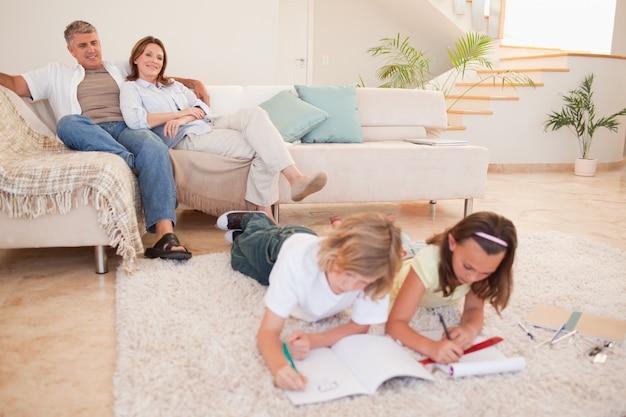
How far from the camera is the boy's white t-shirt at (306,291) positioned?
4.26ft

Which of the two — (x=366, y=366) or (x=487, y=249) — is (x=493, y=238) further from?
(x=366, y=366)

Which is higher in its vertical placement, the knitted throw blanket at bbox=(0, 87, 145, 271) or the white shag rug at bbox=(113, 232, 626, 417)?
the knitted throw blanket at bbox=(0, 87, 145, 271)

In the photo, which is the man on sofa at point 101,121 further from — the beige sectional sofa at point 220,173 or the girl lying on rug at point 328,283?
the girl lying on rug at point 328,283

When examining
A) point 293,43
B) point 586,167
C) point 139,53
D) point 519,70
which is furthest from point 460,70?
point 139,53

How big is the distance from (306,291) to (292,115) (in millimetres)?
1882

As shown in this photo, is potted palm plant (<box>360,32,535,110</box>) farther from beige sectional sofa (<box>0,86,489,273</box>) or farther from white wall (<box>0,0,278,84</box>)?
beige sectional sofa (<box>0,86,489,273</box>)

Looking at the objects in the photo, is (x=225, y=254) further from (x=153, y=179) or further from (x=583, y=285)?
(x=583, y=285)

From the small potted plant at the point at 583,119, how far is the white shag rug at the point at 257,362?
136 inches

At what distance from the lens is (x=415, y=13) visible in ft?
20.0

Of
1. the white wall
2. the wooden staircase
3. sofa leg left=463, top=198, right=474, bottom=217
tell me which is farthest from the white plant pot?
the white wall

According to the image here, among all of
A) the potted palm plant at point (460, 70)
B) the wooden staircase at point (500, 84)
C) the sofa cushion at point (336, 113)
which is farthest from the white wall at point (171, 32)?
the wooden staircase at point (500, 84)

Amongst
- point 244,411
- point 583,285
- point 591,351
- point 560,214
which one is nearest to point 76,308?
point 244,411

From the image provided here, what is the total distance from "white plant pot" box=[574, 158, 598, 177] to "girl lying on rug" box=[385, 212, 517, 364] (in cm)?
418

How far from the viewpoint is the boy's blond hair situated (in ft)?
3.91
